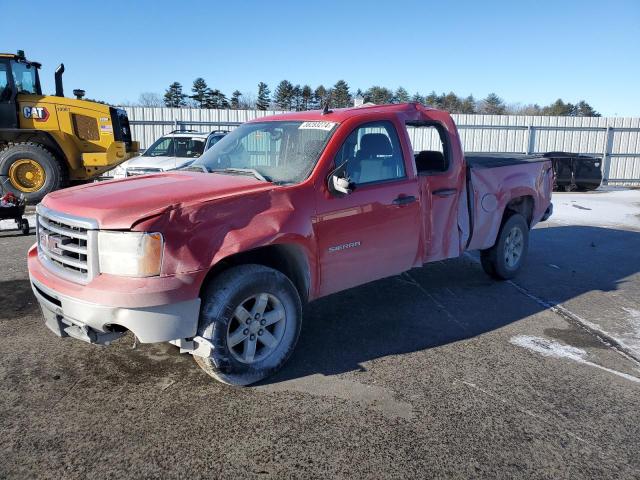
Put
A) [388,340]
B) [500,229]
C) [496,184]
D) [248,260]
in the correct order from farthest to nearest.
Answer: [500,229], [496,184], [388,340], [248,260]

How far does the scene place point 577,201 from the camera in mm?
15195

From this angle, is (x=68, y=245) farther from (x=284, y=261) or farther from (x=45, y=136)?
(x=45, y=136)

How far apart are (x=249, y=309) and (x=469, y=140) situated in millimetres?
20996

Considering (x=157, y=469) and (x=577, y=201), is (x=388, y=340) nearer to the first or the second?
(x=157, y=469)

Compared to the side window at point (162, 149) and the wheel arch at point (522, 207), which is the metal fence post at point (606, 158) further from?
the side window at point (162, 149)

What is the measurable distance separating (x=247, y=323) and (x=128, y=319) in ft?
2.72

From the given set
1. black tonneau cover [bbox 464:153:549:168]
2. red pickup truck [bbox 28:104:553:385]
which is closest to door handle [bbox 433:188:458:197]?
Result: red pickup truck [bbox 28:104:553:385]

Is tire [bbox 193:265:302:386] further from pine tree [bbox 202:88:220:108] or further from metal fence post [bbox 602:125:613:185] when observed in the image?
pine tree [bbox 202:88:220:108]

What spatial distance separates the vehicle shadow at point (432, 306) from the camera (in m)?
4.20

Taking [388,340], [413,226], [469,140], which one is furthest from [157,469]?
[469,140]

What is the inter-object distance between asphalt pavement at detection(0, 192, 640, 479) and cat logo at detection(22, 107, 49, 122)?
24.8ft

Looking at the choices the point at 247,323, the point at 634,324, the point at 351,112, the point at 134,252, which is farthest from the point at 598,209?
the point at 134,252

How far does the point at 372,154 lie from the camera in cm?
446

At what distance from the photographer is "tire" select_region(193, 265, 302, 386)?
327cm
